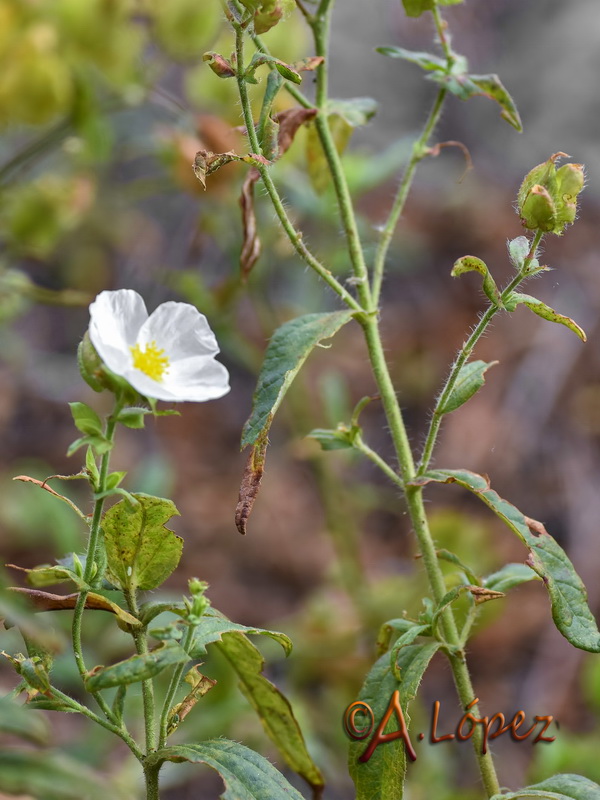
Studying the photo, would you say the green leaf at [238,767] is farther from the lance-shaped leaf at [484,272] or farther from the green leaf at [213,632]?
the lance-shaped leaf at [484,272]

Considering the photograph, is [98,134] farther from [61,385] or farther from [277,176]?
[61,385]

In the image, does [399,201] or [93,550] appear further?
[399,201]

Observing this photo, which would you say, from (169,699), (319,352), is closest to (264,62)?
(169,699)

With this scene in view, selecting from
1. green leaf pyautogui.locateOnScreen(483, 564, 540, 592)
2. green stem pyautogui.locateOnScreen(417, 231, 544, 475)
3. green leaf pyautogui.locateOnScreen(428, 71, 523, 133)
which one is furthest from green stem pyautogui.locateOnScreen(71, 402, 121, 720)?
green leaf pyautogui.locateOnScreen(428, 71, 523, 133)

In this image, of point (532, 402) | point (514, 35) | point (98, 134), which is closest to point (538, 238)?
point (98, 134)

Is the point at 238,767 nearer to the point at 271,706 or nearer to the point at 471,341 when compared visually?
the point at 271,706
